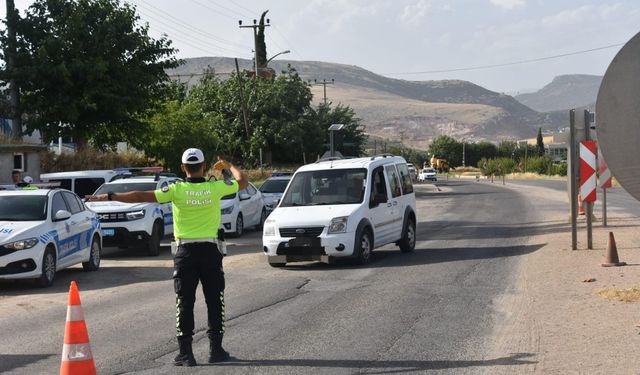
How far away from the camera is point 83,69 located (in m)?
34.5

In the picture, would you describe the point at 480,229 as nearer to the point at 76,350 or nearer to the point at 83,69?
the point at 83,69

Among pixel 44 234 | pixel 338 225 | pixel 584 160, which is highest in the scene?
pixel 584 160

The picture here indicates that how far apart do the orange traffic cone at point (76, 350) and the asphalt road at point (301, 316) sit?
0.91 m

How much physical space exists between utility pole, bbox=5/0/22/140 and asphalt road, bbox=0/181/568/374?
1730 cm

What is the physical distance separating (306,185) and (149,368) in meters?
9.86

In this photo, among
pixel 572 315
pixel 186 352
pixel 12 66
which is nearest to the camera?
pixel 186 352

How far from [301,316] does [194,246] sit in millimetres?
2905

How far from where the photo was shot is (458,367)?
26.4ft

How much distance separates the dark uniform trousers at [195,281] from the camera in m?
8.21

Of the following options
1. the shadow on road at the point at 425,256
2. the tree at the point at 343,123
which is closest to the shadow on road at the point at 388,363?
the shadow on road at the point at 425,256

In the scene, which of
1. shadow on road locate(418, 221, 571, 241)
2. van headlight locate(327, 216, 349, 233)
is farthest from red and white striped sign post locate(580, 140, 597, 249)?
shadow on road locate(418, 221, 571, 241)

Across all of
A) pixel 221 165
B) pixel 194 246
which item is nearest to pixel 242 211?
pixel 221 165

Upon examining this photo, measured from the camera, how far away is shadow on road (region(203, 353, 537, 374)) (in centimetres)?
809

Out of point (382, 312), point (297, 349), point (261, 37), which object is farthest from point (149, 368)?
point (261, 37)
